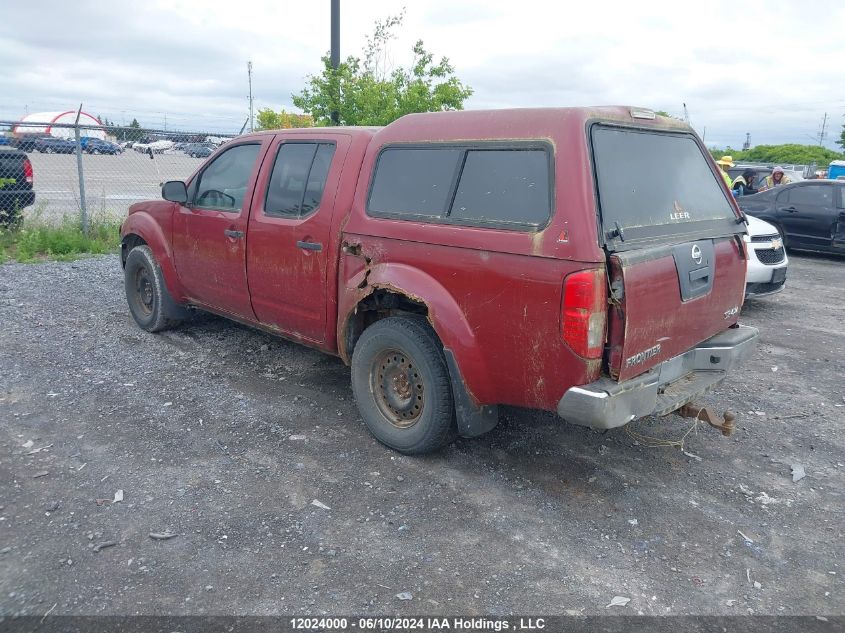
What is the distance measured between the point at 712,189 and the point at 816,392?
7.45 feet

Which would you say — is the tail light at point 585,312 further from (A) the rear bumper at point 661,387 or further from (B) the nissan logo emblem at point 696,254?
(B) the nissan logo emblem at point 696,254

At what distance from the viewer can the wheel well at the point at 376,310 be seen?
415 centimetres

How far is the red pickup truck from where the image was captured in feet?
10.8

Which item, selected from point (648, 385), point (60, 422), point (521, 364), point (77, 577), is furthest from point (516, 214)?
point (60, 422)

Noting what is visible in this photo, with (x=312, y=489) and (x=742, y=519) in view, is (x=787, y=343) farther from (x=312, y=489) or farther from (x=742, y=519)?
(x=312, y=489)

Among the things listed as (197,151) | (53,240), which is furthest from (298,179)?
(197,151)

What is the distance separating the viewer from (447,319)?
12.2 ft

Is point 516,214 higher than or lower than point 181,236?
higher

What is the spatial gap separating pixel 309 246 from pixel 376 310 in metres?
0.65

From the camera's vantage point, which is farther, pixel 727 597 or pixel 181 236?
pixel 181 236

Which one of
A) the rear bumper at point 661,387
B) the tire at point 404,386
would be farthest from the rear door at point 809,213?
the tire at point 404,386

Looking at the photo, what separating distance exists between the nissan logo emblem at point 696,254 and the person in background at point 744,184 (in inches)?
511

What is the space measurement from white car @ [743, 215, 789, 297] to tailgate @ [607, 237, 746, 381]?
4.08 meters

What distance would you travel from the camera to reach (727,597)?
298cm
